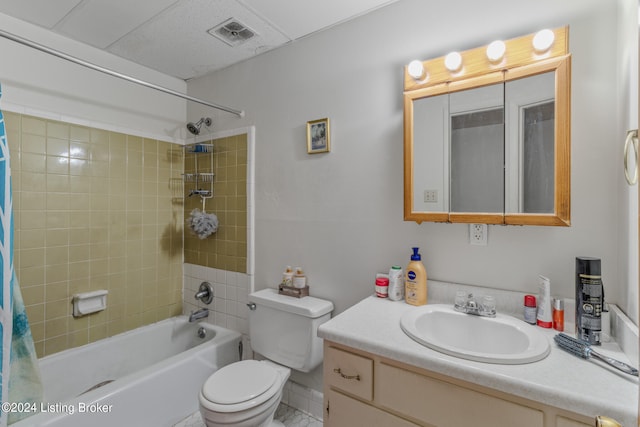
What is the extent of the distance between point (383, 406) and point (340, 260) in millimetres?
801

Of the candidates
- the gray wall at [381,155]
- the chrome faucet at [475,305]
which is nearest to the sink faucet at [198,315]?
the gray wall at [381,155]

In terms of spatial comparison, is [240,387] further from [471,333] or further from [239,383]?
[471,333]

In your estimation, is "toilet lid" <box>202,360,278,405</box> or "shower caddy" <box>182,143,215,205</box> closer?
"toilet lid" <box>202,360,278,405</box>

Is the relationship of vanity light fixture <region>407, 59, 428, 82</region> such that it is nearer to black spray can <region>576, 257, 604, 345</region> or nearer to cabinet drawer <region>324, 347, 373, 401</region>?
black spray can <region>576, 257, 604, 345</region>

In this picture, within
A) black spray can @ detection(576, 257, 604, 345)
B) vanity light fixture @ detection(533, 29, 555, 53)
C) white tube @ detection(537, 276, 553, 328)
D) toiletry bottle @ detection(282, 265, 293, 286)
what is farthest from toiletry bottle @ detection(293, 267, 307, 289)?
vanity light fixture @ detection(533, 29, 555, 53)

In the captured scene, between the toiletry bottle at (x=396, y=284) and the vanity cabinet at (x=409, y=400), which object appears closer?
the vanity cabinet at (x=409, y=400)

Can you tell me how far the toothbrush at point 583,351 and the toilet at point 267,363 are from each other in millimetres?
1022

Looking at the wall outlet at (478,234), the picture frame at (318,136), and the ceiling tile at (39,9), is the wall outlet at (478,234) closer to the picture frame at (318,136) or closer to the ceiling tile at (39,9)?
the picture frame at (318,136)

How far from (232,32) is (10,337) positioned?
185 cm

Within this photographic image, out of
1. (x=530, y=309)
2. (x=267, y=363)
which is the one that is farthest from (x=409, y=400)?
(x=267, y=363)

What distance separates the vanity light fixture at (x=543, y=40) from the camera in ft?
3.58

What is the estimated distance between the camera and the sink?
95 cm

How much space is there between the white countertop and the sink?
1.1 inches

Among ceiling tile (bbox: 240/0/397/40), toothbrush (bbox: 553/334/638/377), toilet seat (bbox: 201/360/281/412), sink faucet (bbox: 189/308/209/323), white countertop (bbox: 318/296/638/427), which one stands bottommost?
toilet seat (bbox: 201/360/281/412)
